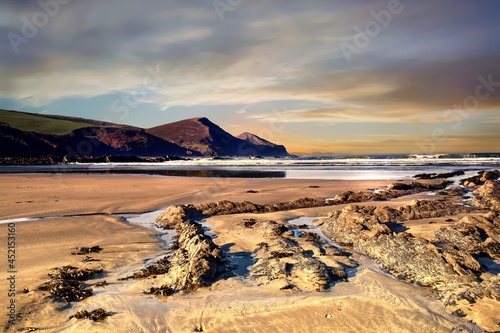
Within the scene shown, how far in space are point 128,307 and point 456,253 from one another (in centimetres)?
817

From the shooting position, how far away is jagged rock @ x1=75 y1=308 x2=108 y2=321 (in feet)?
21.3

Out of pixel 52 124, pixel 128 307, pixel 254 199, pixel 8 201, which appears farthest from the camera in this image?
pixel 52 124

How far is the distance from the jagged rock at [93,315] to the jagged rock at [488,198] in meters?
18.0

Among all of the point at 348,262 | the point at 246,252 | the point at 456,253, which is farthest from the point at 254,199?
the point at 456,253

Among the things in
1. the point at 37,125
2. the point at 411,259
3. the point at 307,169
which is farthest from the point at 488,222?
the point at 37,125

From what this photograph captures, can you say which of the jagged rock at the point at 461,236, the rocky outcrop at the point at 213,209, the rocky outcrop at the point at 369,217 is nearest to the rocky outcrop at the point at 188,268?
the rocky outcrop at the point at 213,209

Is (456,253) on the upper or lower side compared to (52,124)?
lower

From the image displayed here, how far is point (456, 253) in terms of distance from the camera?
8.66 metres

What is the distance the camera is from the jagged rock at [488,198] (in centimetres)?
1736

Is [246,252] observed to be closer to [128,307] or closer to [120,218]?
[128,307]

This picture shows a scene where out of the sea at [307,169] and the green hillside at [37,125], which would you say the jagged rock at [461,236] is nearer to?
the sea at [307,169]

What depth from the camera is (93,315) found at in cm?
655

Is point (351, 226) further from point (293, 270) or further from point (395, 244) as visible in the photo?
point (293, 270)

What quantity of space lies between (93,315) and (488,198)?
20.0m
